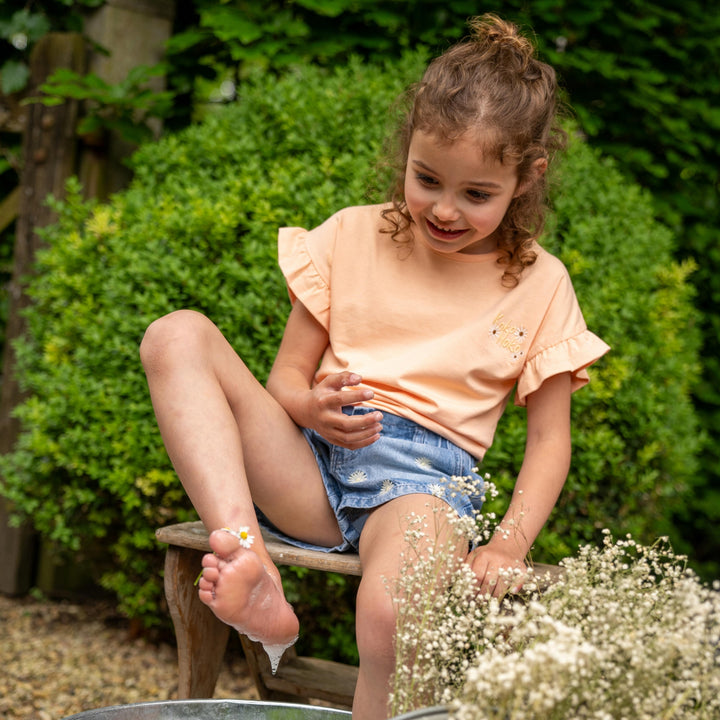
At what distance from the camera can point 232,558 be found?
138 centimetres

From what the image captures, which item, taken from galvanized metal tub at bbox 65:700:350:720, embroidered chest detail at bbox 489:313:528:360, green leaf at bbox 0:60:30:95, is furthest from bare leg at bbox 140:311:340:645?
green leaf at bbox 0:60:30:95

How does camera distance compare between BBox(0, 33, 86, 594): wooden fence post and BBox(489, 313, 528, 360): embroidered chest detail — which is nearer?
BBox(489, 313, 528, 360): embroidered chest detail

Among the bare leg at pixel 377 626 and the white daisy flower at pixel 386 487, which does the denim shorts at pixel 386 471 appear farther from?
the bare leg at pixel 377 626

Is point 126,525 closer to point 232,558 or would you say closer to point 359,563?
point 359,563

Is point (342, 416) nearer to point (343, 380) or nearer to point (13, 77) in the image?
point (343, 380)

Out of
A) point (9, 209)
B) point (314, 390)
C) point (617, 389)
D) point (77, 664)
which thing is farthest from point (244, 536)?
point (9, 209)

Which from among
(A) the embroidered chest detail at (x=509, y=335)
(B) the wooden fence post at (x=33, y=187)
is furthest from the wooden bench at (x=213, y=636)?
(B) the wooden fence post at (x=33, y=187)

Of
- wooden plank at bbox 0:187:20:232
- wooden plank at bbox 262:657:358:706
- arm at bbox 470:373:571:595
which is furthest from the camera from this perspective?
wooden plank at bbox 0:187:20:232

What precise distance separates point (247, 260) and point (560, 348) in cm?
96

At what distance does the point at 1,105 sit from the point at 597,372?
2463 millimetres

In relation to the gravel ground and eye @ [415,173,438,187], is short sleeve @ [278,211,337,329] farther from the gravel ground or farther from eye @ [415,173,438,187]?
the gravel ground

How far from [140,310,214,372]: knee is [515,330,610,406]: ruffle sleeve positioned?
72 centimetres

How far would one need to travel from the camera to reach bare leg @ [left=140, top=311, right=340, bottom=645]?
1398 millimetres

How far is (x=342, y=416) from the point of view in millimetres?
1701
